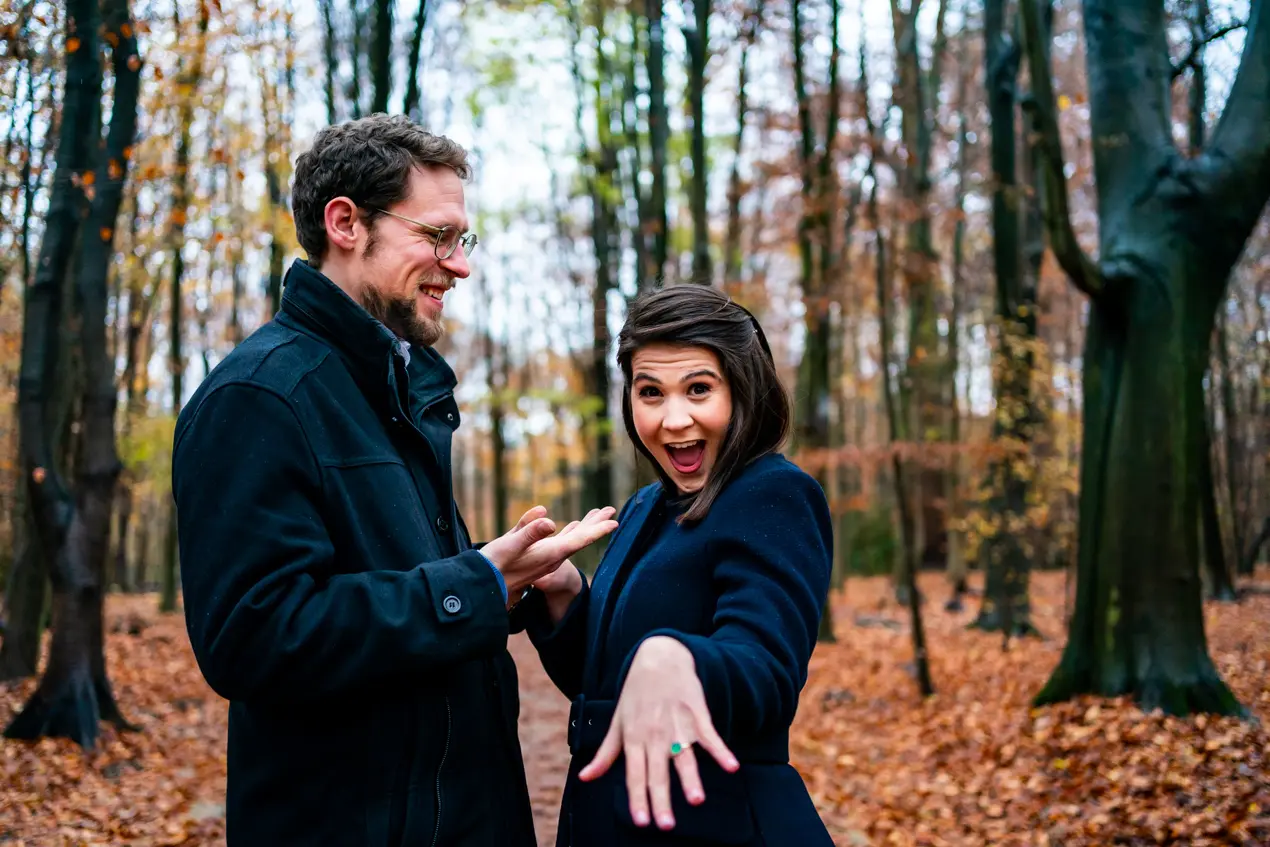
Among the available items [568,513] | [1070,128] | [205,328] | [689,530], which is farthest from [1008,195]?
[568,513]

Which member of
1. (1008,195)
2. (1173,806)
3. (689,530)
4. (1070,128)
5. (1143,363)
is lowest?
(1173,806)

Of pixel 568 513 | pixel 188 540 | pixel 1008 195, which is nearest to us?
pixel 188 540

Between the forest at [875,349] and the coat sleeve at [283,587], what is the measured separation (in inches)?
45.7

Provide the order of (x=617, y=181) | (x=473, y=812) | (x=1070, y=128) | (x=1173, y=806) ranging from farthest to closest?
1. (x=617, y=181)
2. (x=1070, y=128)
3. (x=1173, y=806)
4. (x=473, y=812)

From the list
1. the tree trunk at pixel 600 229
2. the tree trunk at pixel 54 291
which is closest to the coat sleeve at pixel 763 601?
the tree trunk at pixel 54 291

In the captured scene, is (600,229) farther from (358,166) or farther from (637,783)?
(637,783)

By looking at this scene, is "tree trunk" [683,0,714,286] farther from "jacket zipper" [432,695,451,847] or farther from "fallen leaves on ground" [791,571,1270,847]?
"jacket zipper" [432,695,451,847]

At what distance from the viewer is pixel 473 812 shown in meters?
2.06

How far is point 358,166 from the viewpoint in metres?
2.26

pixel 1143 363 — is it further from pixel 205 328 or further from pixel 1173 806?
pixel 205 328

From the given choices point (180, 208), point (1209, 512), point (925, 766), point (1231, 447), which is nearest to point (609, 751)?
point (925, 766)

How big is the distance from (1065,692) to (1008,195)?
6.67m

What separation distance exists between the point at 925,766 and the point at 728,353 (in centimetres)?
651

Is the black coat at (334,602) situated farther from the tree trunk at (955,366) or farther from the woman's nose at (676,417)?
the tree trunk at (955,366)
